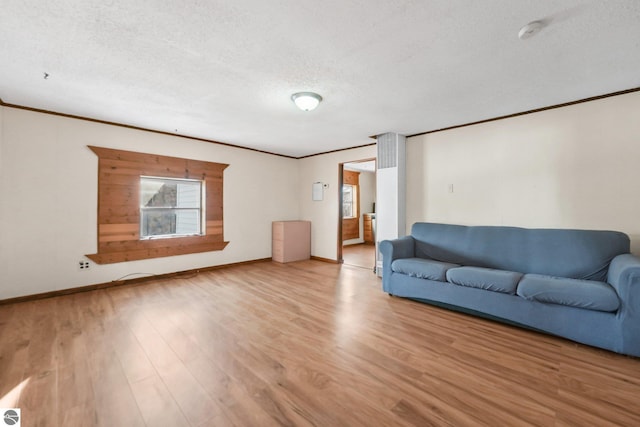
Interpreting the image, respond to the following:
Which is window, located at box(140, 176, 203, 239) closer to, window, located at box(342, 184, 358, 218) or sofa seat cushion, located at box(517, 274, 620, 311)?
window, located at box(342, 184, 358, 218)

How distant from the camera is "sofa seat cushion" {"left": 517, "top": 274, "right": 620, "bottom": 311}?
214cm

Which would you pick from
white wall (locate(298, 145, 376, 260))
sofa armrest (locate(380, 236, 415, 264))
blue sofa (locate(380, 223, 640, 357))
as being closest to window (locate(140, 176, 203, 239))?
white wall (locate(298, 145, 376, 260))

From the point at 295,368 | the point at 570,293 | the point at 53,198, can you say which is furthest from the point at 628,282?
the point at 53,198

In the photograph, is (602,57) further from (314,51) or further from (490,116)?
(314,51)

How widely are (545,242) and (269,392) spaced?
10.6ft

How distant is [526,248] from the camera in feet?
9.96

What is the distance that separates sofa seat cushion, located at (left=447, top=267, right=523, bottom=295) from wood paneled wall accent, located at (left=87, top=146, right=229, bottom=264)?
4214 mm

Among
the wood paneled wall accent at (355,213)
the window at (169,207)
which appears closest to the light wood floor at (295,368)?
the window at (169,207)

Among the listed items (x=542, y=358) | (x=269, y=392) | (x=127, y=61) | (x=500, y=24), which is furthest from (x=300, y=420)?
(x=127, y=61)

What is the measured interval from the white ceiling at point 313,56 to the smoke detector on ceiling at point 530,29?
39 mm

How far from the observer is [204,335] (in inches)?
96.7

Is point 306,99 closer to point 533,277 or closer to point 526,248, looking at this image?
point 533,277

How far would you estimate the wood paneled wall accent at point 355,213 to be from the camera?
813 cm

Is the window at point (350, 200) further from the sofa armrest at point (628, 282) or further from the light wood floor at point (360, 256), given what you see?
the sofa armrest at point (628, 282)
